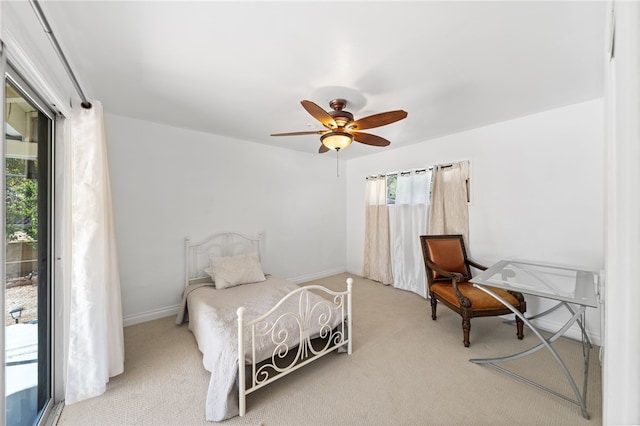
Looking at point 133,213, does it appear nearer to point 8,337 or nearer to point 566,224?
point 8,337

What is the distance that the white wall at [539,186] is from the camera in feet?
7.86

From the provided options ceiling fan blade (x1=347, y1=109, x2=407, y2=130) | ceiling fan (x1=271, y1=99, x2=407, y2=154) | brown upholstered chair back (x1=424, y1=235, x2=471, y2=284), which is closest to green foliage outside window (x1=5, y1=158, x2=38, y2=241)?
ceiling fan (x1=271, y1=99, x2=407, y2=154)

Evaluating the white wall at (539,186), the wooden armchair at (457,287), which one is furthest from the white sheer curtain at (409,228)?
the wooden armchair at (457,287)

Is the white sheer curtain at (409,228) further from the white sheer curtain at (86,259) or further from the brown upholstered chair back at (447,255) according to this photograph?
the white sheer curtain at (86,259)

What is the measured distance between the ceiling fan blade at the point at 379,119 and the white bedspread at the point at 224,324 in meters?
1.69

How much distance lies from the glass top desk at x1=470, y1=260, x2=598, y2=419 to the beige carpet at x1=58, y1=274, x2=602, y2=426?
13 centimetres

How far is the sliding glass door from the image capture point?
1326 mm

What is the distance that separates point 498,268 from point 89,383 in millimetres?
3400

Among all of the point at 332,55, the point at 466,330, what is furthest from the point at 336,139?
the point at 466,330

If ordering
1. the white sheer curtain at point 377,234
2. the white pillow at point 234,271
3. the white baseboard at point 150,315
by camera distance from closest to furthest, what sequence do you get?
1. the white baseboard at point 150,315
2. the white pillow at point 234,271
3. the white sheer curtain at point 377,234

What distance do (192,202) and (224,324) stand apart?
1839 mm

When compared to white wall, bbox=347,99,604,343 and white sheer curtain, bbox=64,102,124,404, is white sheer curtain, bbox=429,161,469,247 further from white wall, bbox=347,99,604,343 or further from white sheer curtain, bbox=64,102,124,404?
white sheer curtain, bbox=64,102,124,404

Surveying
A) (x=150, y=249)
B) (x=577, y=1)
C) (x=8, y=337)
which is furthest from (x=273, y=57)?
(x=150, y=249)

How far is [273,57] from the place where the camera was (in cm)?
173
